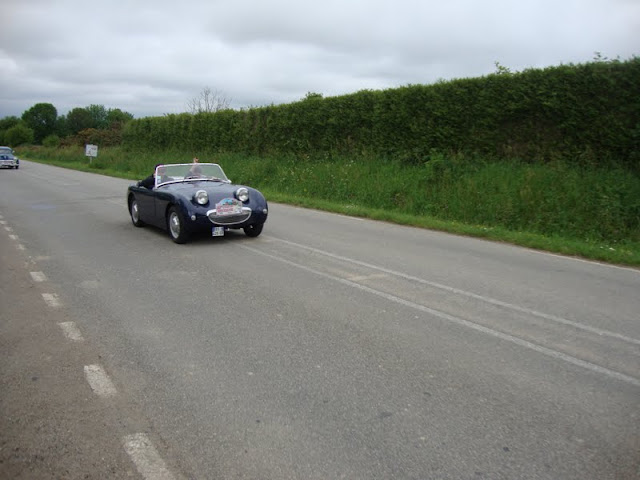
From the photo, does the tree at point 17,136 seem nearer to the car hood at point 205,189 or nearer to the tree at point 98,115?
the tree at point 98,115

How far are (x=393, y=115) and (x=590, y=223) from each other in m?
8.58

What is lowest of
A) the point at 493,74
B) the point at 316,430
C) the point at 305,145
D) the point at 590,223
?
the point at 316,430

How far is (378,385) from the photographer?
154 inches

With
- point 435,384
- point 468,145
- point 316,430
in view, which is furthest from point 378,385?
point 468,145

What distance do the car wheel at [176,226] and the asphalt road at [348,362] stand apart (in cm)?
65

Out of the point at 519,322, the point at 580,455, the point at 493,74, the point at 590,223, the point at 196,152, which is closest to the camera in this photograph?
the point at 580,455

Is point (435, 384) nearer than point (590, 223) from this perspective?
Yes

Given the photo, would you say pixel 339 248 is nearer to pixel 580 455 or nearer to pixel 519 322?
pixel 519 322

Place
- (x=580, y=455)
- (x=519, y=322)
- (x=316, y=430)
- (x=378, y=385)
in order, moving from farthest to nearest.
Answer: (x=519, y=322), (x=378, y=385), (x=316, y=430), (x=580, y=455)

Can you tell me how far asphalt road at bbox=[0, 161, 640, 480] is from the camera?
3.06 metres

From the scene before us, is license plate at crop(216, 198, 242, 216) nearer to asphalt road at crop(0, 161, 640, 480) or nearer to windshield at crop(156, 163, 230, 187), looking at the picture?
asphalt road at crop(0, 161, 640, 480)

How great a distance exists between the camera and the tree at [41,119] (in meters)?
143

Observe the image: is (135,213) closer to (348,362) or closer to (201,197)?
(201,197)

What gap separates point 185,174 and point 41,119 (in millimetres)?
155654
